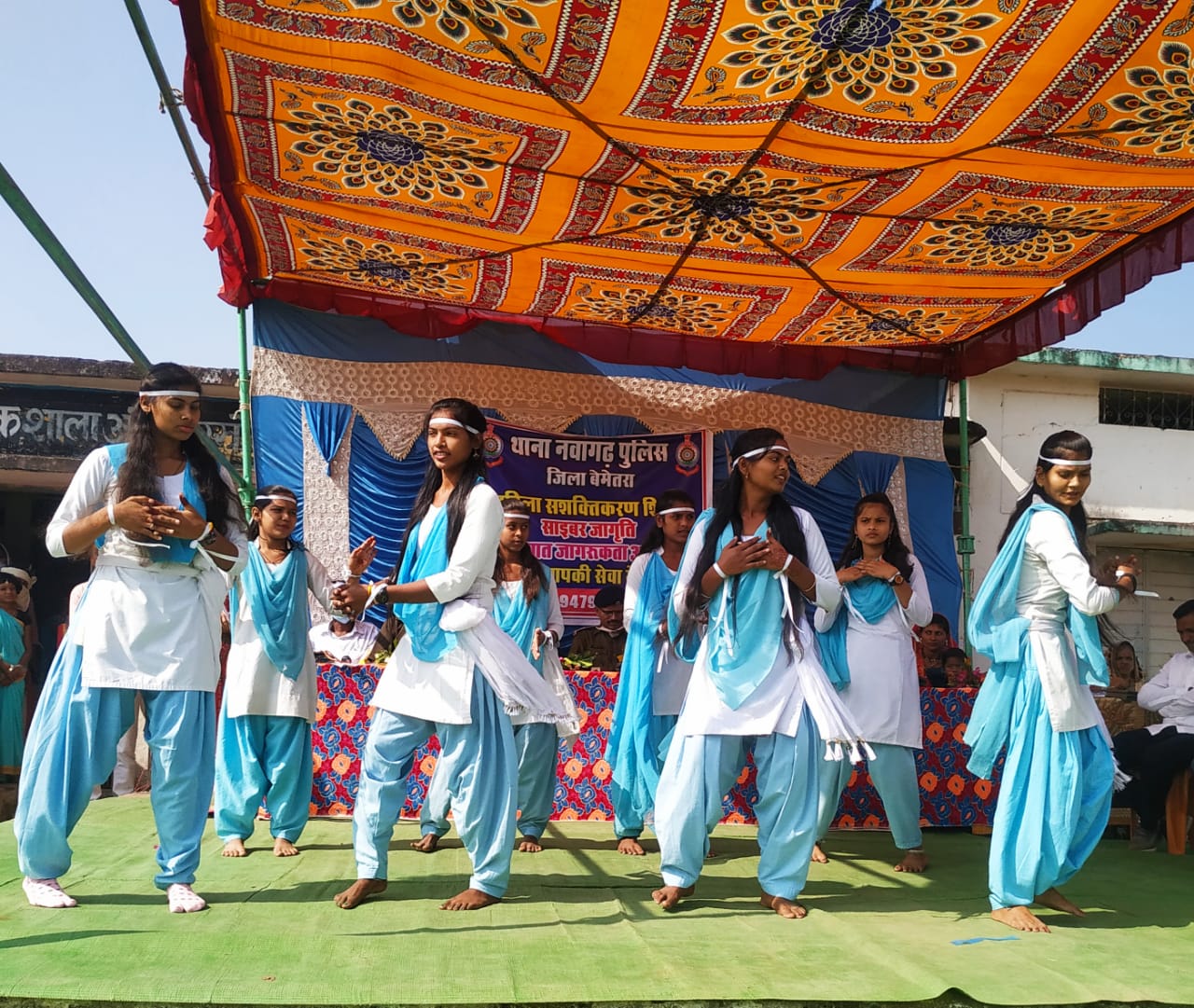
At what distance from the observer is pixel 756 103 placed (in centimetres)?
522

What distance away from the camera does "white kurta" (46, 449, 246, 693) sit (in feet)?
13.6

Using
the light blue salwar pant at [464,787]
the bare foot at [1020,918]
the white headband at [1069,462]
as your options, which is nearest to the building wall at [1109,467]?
the white headband at [1069,462]

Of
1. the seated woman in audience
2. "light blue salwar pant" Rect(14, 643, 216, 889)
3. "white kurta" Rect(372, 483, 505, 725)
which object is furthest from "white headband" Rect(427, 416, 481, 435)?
the seated woman in audience

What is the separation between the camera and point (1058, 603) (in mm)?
4531

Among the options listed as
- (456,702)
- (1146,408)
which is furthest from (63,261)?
(1146,408)

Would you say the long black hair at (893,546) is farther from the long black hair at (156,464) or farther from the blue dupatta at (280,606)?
the long black hair at (156,464)

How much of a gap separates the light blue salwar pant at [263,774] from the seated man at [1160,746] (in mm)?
4402

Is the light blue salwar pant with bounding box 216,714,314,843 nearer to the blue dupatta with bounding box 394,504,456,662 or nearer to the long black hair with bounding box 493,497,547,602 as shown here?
the long black hair with bounding box 493,497,547,602

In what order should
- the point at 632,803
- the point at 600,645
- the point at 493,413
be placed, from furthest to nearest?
the point at 493,413 → the point at 600,645 → the point at 632,803

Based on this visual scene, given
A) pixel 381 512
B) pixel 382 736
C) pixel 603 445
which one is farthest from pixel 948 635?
pixel 382 736

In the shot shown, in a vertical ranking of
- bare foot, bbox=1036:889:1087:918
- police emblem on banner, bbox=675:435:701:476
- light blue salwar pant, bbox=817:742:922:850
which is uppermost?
police emblem on banner, bbox=675:435:701:476

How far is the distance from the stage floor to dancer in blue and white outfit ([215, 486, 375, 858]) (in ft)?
0.91

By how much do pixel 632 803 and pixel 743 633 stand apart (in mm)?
2028

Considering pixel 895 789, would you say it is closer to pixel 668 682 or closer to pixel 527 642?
pixel 668 682
